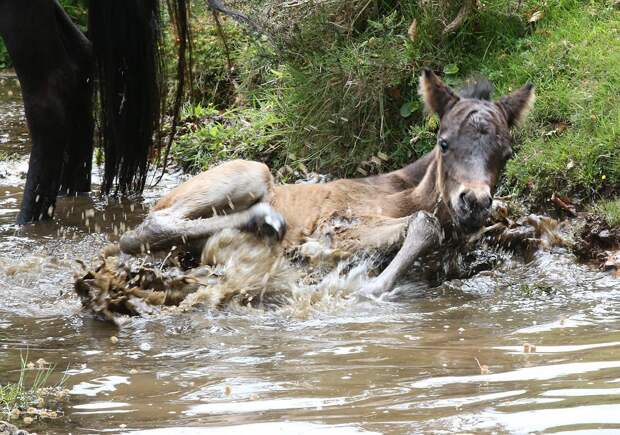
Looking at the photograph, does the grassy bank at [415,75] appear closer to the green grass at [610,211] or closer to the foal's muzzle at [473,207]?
the green grass at [610,211]

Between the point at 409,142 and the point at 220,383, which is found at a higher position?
the point at 409,142

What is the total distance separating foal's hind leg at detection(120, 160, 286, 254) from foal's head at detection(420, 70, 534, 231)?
1084 mm

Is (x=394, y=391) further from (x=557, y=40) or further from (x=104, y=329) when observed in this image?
(x=557, y=40)

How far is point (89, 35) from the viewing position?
278 inches

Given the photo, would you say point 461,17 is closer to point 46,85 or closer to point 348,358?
point 46,85

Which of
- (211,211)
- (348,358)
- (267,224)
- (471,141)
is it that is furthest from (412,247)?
(348,358)

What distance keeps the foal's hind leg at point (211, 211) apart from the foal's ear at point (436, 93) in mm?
1133

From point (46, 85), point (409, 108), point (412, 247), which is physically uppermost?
point (46, 85)

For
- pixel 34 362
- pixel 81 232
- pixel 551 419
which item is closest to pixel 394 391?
pixel 551 419

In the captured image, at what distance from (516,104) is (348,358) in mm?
2373

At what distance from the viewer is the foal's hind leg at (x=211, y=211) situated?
235 inches

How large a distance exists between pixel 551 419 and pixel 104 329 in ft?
8.42

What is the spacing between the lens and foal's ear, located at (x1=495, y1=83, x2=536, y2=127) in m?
5.93

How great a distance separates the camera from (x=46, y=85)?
6980mm
